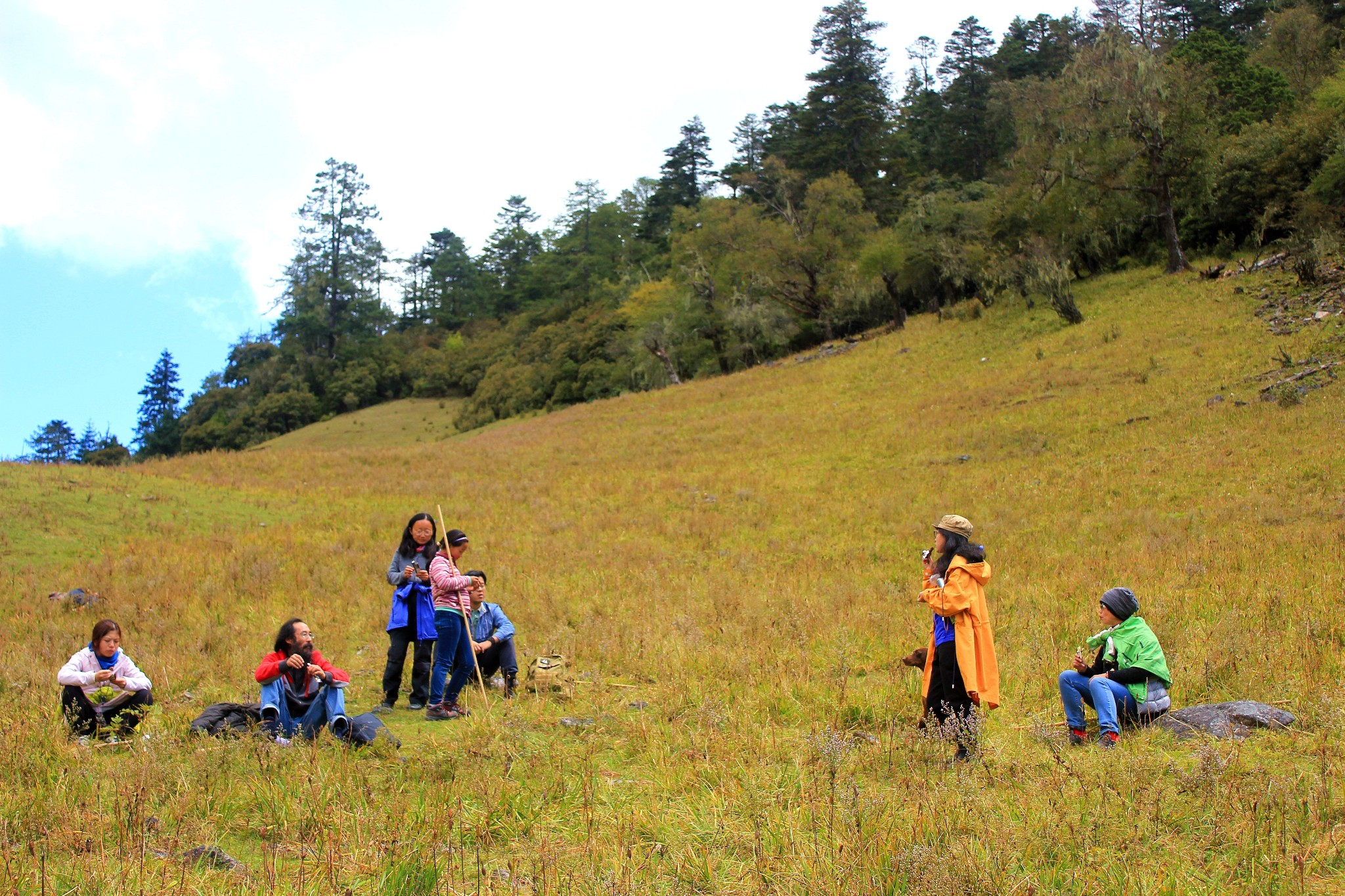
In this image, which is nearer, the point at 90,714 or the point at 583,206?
the point at 90,714

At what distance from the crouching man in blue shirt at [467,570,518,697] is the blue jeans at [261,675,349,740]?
1.40 m

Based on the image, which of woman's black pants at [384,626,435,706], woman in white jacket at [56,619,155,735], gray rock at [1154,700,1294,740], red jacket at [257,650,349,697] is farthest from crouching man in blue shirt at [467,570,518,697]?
gray rock at [1154,700,1294,740]

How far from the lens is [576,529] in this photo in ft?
53.8

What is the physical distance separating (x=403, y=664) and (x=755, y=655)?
3281mm

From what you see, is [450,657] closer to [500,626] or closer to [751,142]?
[500,626]

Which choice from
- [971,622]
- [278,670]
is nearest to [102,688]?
[278,670]

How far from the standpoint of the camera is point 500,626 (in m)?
7.63

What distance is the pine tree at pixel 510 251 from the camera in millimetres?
89250

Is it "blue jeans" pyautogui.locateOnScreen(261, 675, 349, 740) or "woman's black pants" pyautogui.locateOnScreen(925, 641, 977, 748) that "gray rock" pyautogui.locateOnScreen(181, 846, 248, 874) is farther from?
"woman's black pants" pyautogui.locateOnScreen(925, 641, 977, 748)

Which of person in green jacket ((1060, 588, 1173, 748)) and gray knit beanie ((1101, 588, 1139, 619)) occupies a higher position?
gray knit beanie ((1101, 588, 1139, 619))

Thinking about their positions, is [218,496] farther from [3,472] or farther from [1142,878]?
[1142,878]

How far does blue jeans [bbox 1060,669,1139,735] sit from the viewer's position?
5.38 metres

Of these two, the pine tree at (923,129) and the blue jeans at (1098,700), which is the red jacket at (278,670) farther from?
the pine tree at (923,129)

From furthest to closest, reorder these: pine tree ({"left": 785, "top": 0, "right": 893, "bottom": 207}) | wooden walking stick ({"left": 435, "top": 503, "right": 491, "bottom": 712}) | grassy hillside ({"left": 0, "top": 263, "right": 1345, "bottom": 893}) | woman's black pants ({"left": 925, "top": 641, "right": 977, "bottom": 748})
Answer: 1. pine tree ({"left": 785, "top": 0, "right": 893, "bottom": 207})
2. wooden walking stick ({"left": 435, "top": 503, "right": 491, "bottom": 712})
3. woman's black pants ({"left": 925, "top": 641, "right": 977, "bottom": 748})
4. grassy hillside ({"left": 0, "top": 263, "right": 1345, "bottom": 893})
